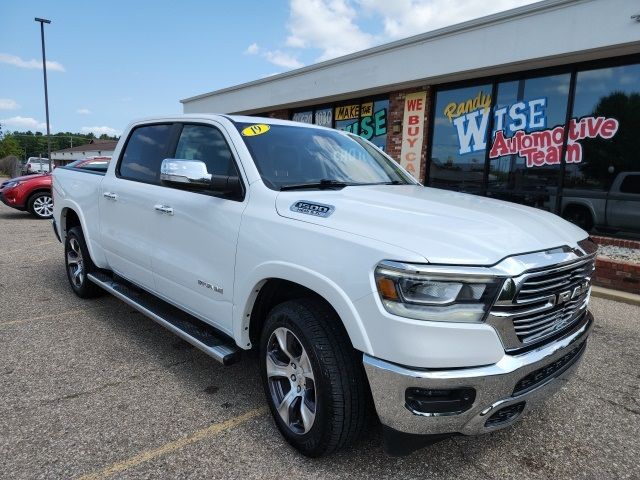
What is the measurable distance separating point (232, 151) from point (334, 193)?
75 centimetres

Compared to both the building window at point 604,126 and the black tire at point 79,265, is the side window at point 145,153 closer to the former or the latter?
the black tire at point 79,265

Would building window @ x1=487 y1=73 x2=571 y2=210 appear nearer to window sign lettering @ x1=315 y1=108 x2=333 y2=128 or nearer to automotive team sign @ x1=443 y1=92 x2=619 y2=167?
automotive team sign @ x1=443 y1=92 x2=619 y2=167

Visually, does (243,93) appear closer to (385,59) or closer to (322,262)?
(385,59)

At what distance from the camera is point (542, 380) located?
2.25m

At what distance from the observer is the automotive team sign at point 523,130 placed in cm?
793

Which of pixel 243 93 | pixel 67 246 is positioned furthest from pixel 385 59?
pixel 67 246

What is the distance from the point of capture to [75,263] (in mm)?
5117

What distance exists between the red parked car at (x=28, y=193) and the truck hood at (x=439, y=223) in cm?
1165

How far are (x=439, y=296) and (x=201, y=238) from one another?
1674mm

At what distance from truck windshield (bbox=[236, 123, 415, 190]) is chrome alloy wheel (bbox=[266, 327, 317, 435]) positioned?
35.8 inches

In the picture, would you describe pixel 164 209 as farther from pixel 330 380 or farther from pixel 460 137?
pixel 460 137

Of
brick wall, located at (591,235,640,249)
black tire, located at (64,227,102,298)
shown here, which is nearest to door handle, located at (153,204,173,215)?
black tire, located at (64,227,102,298)

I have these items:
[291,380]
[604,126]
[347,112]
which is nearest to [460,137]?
[604,126]

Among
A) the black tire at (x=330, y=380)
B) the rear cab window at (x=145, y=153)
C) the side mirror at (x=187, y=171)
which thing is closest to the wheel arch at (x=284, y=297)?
the black tire at (x=330, y=380)
